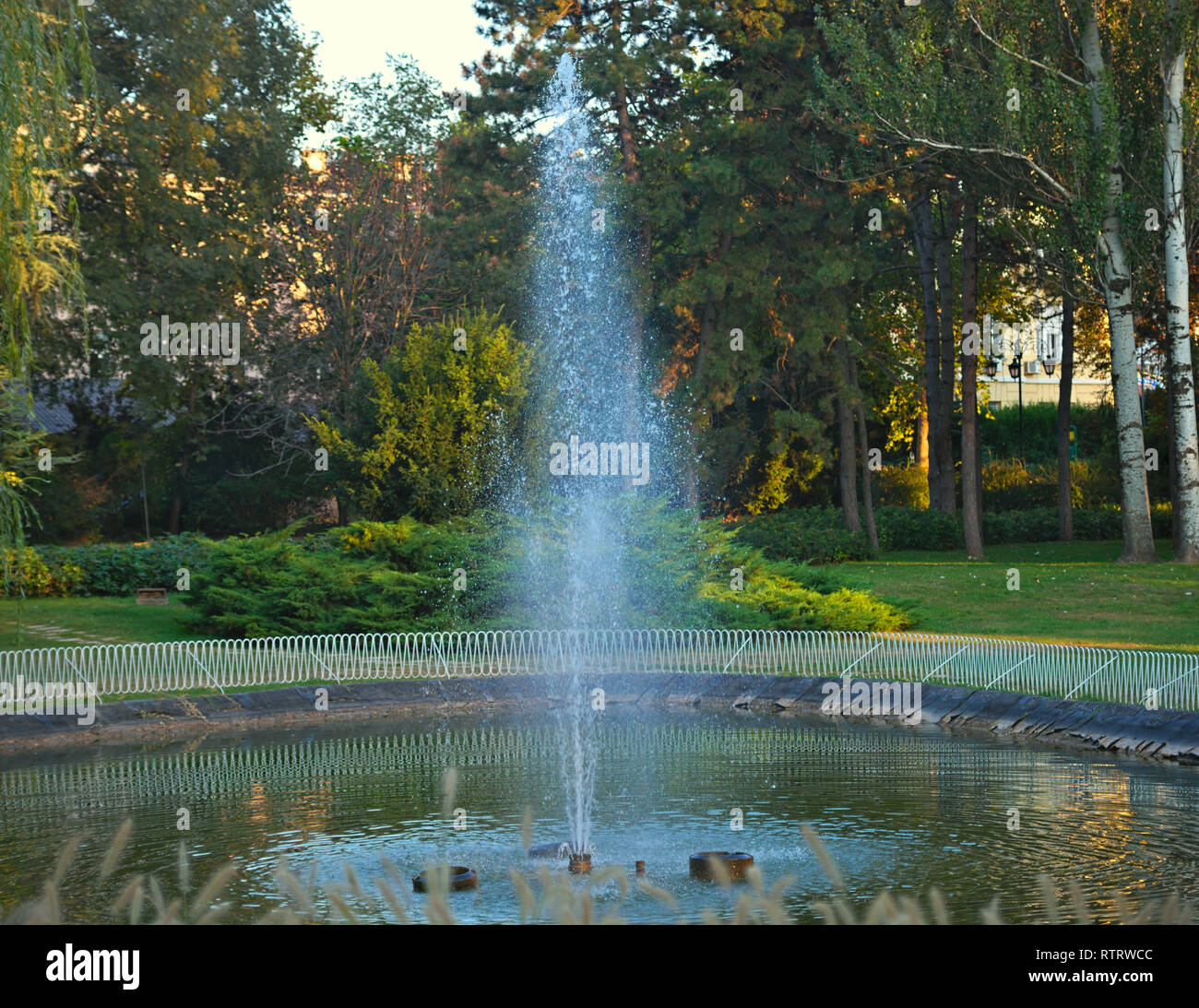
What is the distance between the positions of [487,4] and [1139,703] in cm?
3037

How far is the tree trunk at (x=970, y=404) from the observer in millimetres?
33219

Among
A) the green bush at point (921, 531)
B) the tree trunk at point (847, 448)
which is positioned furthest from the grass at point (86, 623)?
the green bush at point (921, 531)

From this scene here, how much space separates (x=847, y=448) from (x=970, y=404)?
625 cm

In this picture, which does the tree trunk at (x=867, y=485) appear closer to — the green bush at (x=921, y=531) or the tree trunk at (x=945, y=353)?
the green bush at (x=921, y=531)

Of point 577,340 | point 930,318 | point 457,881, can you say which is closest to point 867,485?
point 930,318

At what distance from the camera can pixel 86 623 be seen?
76.8 feet

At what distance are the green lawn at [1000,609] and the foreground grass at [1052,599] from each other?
19mm

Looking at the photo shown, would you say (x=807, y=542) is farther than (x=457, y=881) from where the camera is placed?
Yes

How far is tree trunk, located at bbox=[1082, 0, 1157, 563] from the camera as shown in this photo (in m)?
28.5

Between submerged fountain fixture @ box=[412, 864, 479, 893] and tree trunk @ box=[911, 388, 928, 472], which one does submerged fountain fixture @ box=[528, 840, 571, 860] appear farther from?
tree trunk @ box=[911, 388, 928, 472]

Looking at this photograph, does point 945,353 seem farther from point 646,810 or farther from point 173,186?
point 646,810

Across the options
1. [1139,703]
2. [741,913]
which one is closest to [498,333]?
[1139,703]

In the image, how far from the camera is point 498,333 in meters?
27.5
